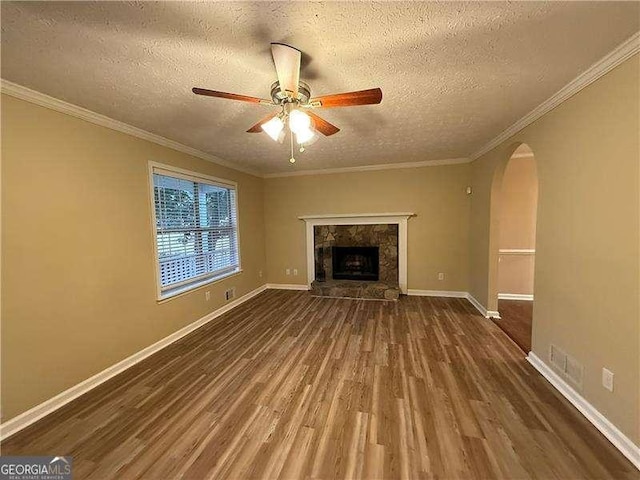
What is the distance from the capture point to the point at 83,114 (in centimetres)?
211

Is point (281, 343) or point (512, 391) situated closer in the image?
point (512, 391)

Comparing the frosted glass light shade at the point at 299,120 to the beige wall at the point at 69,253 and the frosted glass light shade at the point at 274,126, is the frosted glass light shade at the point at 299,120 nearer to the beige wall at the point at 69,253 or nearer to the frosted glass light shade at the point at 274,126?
the frosted glass light shade at the point at 274,126

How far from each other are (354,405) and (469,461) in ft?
2.43

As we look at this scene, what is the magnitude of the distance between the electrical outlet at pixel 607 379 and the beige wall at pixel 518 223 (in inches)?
A: 106

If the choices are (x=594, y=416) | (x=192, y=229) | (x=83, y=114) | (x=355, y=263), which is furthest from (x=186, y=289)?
(x=594, y=416)

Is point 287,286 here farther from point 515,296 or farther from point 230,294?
point 515,296

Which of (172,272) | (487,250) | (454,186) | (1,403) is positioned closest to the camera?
(1,403)

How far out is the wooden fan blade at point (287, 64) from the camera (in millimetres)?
1316

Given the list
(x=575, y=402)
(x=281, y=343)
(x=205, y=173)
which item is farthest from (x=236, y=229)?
(x=575, y=402)

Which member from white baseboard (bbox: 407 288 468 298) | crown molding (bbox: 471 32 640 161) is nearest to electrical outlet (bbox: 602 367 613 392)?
crown molding (bbox: 471 32 640 161)

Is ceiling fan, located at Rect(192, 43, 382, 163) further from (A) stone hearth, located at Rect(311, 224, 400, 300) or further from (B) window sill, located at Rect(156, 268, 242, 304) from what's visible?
(A) stone hearth, located at Rect(311, 224, 400, 300)

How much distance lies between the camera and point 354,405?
1.88 m

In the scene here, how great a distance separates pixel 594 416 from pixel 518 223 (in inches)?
122

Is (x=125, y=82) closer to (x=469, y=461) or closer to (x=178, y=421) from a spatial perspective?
(x=178, y=421)
